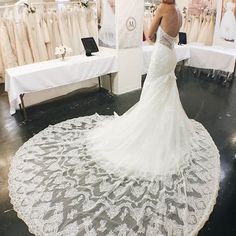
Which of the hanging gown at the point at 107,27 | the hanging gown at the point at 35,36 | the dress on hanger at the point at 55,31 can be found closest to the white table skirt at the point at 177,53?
the hanging gown at the point at 107,27

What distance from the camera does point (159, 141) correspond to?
2295 millimetres

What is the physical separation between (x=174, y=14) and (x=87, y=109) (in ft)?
6.50

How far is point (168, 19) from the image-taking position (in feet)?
6.82

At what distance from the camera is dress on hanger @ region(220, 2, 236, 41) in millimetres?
4818

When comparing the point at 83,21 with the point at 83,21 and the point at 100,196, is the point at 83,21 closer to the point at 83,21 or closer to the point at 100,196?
the point at 83,21

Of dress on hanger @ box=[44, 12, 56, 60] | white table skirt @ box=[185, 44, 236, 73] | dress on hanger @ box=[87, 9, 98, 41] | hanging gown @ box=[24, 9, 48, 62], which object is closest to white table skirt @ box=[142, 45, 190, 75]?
white table skirt @ box=[185, 44, 236, 73]

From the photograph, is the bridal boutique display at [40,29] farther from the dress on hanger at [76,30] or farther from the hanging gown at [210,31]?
the hanging gown at [210,31]


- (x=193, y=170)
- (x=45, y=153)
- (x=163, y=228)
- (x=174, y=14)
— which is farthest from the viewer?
(x=45, y=153)

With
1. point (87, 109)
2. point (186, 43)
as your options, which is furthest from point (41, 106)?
point (186, 43)

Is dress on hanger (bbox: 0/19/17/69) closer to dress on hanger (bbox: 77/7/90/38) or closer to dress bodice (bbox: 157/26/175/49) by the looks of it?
dress on hanger (bbox: 77/7/90/38)

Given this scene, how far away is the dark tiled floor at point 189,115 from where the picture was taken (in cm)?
179

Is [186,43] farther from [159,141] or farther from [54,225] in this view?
[54,225]

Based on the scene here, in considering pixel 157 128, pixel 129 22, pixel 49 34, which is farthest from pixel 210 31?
pixel 157 128

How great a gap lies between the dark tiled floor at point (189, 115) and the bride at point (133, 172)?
81 mm
